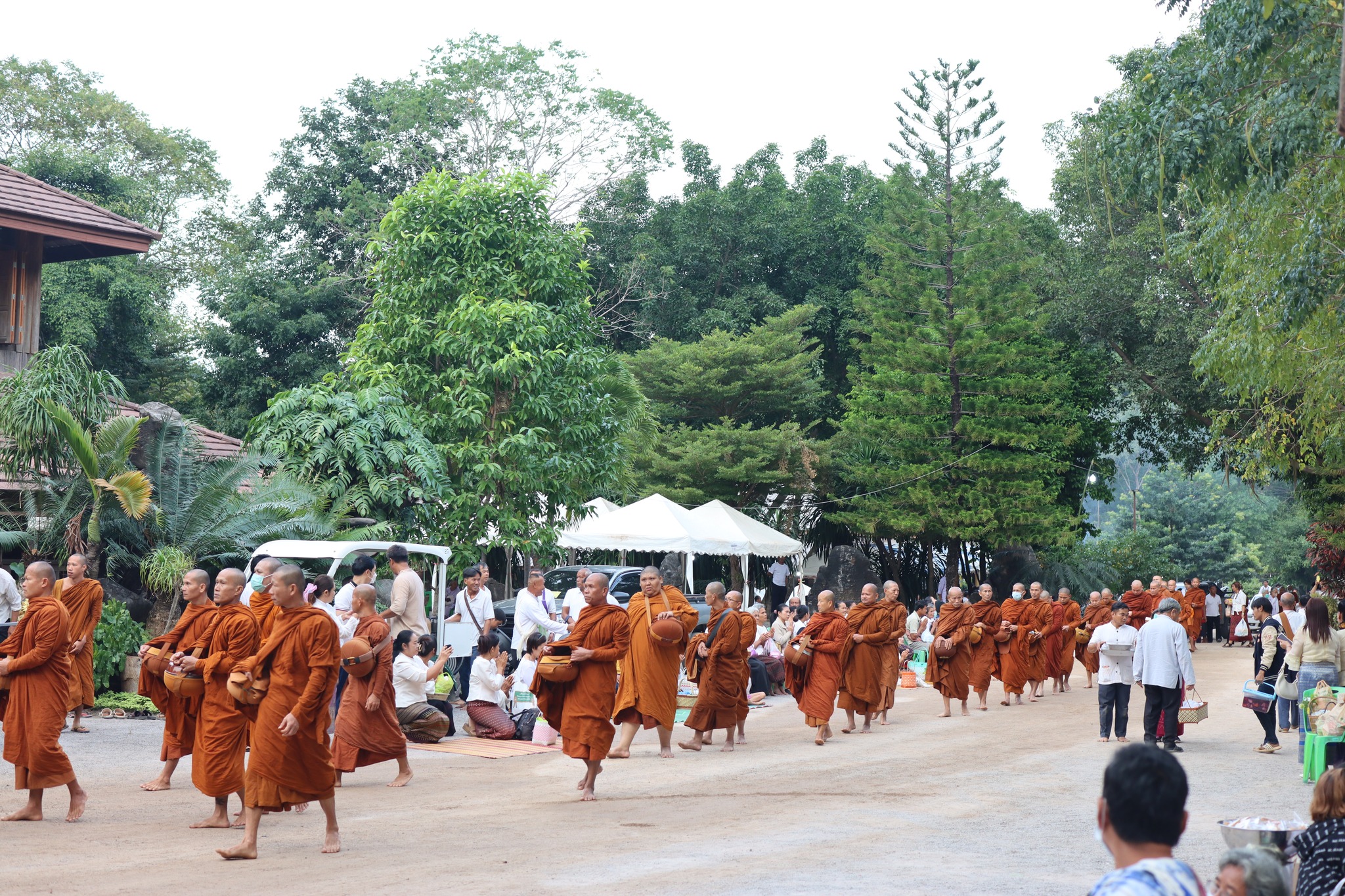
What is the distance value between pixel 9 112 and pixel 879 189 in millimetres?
25511

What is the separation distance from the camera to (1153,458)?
38.8m

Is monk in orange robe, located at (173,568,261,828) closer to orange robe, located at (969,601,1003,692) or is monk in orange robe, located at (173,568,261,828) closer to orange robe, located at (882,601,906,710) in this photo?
orange robe, located at (882,601,906,710)

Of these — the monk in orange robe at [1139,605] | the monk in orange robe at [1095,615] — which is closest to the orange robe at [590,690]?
the monk in orange robe at [1095,615]

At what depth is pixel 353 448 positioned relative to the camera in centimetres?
1777

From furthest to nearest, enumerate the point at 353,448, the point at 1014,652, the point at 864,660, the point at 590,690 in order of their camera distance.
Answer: the point at 1014,652, the point at 353,448, the point at 864,660, the point at 590,690

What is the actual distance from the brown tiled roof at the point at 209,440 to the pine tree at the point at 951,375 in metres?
17.2

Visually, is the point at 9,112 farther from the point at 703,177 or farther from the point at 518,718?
the point at 518,718

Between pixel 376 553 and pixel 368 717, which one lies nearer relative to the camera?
pixel 368 717

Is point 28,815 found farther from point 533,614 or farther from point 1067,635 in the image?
point 1067,635

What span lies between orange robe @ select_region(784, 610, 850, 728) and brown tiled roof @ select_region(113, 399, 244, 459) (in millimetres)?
7940

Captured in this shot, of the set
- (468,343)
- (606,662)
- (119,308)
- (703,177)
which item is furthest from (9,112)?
(606,662)

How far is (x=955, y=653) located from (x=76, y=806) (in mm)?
11490

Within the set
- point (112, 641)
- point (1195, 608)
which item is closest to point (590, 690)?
point (112, 641)

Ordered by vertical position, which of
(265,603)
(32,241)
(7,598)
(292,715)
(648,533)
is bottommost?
(292,715)
